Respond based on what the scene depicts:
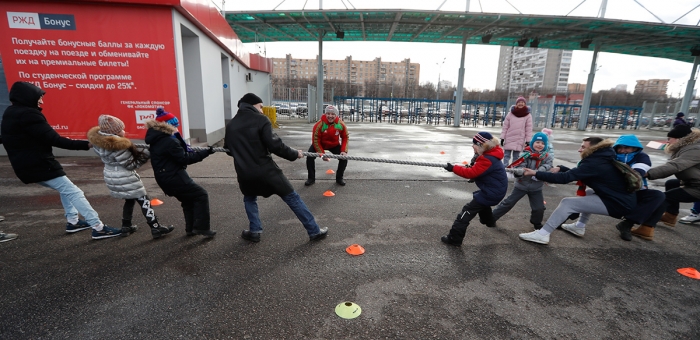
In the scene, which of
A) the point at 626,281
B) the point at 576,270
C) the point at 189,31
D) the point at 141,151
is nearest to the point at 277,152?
the point at 141,151

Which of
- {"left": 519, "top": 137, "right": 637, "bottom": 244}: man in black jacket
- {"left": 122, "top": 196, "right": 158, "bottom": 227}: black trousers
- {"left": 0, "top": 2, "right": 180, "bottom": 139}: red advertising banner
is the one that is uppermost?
{"left": 0, "top": 2, "right": 180, "bottom": 139}: red advertising banner

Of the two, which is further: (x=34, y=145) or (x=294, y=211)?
(x=294, y=211)

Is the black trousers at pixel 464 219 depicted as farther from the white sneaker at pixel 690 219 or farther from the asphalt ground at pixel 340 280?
the white sneaker at pixel 690 219

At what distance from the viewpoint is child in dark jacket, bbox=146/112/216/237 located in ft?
11.6

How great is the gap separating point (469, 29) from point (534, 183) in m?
19.0

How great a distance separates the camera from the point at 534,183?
4395 millimetres

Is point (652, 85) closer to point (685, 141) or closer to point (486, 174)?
point (685, 141)

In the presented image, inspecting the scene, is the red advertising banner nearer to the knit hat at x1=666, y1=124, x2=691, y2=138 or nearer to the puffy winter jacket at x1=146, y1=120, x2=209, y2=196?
the puffy winter jacket at x1=146, y1=120, x2=209, y2=196

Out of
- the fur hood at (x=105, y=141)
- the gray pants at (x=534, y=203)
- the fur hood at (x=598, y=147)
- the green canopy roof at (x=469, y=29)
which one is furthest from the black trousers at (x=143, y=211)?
the green canopy roof at (x=469, y=29)

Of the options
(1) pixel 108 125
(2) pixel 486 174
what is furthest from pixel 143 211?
(2) pixel 486 174

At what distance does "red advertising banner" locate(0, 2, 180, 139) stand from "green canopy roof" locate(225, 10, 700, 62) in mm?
10704

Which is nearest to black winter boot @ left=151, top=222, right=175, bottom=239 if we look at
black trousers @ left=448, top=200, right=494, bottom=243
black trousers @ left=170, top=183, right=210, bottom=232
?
black trousers @ left=170, top=183, right=210, bottom=232

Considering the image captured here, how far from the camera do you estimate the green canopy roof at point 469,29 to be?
58.1 feet

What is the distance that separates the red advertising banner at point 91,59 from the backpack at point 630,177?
9.30m
